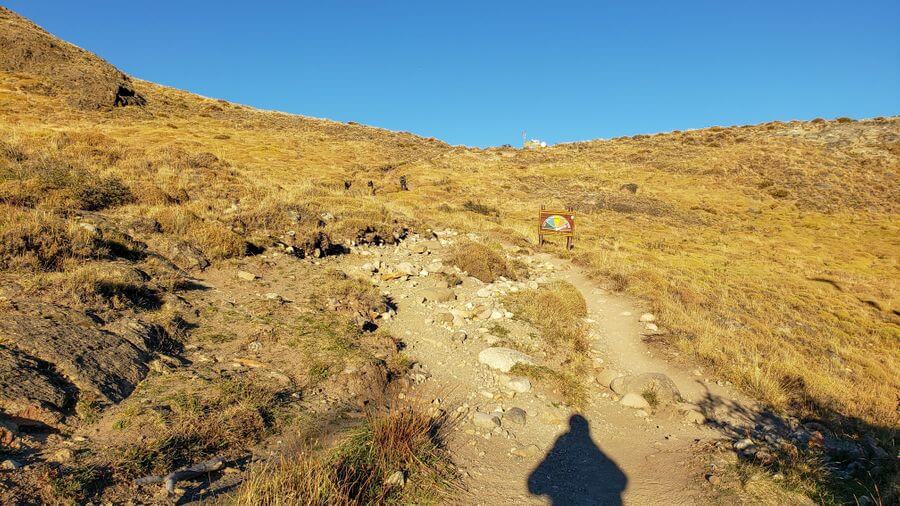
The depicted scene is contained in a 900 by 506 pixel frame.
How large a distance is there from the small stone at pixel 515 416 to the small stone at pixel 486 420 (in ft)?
0.71

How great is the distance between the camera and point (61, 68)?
41.8 meters

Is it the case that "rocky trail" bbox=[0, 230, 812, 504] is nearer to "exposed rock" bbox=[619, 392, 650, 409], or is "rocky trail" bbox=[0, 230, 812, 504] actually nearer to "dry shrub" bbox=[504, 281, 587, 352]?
"exposed rock" bbox=[619, 392, 650, 409]

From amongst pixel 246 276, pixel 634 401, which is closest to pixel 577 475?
pixel 634 401

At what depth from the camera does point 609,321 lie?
36.9 feet

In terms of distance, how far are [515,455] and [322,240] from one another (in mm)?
8784

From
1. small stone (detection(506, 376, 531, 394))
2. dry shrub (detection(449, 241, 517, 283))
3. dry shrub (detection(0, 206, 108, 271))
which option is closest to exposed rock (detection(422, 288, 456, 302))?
dry shrub (detection(449, 241, 517, 283))

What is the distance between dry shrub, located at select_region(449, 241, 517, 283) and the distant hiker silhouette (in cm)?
669

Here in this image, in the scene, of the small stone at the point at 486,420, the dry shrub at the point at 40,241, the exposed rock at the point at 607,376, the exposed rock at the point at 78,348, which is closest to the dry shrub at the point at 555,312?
the exposed rock at the point at 607,376

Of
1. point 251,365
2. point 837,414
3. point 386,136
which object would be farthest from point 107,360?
point 386,136

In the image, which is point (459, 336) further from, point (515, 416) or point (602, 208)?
point (602, 208)

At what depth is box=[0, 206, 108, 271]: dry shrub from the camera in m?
6.63

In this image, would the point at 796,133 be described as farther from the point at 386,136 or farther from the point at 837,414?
the point at 837,414

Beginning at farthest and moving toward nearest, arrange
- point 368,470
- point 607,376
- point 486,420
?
point 607,376 → point 486,420 → point 368,470

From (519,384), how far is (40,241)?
850 cm
